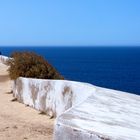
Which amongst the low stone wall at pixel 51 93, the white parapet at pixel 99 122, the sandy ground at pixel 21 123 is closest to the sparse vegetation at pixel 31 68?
the low stone wall at pixel 51 93

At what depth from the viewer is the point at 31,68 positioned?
1350 centimetres

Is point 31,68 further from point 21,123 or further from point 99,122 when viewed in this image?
point 99,122

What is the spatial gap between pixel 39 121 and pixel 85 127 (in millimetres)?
5135

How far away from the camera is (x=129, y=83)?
206 ft

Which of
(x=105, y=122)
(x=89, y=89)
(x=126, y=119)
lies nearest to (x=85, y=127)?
(x=105, y=122)

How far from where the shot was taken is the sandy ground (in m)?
8.50

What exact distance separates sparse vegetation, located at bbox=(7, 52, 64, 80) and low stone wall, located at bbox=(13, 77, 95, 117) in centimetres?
47

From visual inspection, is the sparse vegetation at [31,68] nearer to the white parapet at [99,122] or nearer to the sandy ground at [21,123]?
the sandy ground at [21,123]

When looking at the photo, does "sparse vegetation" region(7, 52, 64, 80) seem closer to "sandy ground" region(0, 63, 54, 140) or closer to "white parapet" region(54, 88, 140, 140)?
"sandy ground" region(0, 63, 54, 140)

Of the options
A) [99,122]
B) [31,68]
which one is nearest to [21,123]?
[31,68]

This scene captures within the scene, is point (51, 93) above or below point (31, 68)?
below

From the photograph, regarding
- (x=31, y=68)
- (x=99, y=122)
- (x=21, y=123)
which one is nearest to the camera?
(x=99, y=122)

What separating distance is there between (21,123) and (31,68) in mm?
3898

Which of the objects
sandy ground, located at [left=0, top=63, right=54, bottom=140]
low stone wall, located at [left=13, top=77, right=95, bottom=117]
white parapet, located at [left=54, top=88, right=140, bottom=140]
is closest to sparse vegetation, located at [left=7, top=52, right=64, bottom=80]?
low stone wall, located at [left=13, top=77, right=95, bottom=117]
